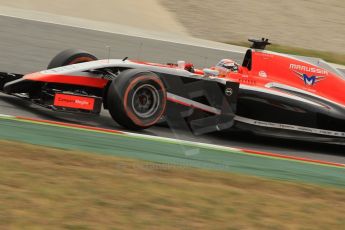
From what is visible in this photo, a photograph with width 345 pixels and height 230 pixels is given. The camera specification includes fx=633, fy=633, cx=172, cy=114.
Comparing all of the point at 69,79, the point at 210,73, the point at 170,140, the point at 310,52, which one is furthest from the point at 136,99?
the point at 310,52

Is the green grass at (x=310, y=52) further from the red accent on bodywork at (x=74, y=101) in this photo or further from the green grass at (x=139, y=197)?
the green grass at (x=139, y=197)

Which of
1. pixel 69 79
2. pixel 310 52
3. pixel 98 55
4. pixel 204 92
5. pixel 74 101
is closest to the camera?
pixel 74 101

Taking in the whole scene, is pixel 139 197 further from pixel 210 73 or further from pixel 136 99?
pixel 210 73

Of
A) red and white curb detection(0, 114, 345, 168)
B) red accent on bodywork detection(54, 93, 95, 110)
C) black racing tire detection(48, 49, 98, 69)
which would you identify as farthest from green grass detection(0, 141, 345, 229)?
black racing tire detection(48, 49, 98, 69)

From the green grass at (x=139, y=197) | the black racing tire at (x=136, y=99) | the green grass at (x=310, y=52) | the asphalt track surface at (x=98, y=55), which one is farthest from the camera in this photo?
the green grass at (x=310, y=52)

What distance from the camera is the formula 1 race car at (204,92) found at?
7195 millimetres

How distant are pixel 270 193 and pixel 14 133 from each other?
2.67m

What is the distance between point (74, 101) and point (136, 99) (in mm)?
702

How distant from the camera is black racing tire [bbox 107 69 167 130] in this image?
703 cm

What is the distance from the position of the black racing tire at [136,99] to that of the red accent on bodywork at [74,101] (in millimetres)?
257

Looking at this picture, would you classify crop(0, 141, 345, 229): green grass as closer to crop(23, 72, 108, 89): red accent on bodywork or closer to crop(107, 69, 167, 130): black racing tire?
crop(107, 69, 167, 130): black racing tire

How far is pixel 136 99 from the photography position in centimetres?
724

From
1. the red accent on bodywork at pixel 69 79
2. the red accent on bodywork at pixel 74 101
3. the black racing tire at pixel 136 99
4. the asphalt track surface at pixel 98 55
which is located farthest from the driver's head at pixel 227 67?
the red accent on bodywork at pixel 74 101

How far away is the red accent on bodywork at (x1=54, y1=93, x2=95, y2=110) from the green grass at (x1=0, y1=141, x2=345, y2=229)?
4.47ft
